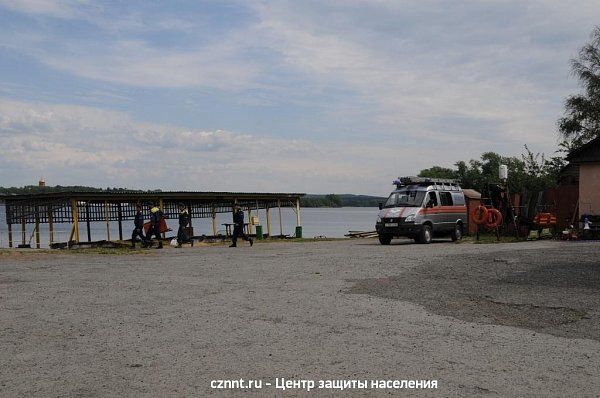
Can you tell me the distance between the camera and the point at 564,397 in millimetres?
5250

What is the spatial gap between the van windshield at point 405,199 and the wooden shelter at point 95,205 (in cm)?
1202

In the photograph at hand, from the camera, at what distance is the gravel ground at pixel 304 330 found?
5.76 metres

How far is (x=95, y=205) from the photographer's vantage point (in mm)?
32469

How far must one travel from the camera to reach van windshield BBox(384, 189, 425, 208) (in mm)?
24047

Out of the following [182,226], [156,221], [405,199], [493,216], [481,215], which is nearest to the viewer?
[405,199]

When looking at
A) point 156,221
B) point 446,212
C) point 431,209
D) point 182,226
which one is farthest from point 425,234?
point 182,226

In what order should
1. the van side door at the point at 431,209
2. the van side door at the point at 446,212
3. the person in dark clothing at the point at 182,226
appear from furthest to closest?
the person in dark clothing at the point at 182,226
the van side door at the point at 446,212
the van side door at the point at 431,209

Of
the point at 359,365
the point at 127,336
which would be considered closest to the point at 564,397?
the point at 359,365

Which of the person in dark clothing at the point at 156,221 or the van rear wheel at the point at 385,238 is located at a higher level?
the person in dark clothing at the point at 156,221

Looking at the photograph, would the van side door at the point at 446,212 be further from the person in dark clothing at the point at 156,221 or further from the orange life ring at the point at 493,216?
the person in dark clothing at the point at 156,221

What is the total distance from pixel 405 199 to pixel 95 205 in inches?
643

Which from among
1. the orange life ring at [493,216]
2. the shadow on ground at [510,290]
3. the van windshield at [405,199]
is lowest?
the shadow on ground at [510,290]

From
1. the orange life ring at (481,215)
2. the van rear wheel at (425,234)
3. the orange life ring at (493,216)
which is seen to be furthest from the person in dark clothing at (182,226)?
the orange life ring at (493,216)

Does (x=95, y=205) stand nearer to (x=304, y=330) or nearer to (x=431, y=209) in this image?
(x=431, y=209)
